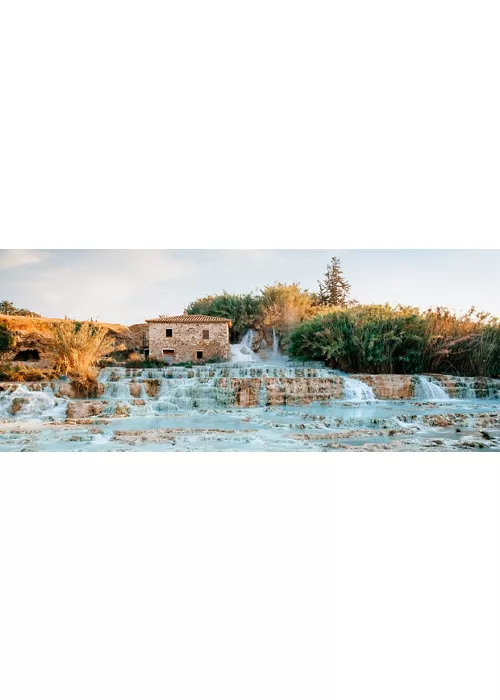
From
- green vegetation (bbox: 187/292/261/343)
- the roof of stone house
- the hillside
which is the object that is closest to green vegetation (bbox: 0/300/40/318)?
the hillside

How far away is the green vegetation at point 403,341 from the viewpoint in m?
5.11

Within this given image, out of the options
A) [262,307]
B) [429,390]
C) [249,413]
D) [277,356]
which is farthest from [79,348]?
[429,390]

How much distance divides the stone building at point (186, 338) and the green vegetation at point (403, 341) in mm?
1150

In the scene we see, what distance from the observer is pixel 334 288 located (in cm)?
478

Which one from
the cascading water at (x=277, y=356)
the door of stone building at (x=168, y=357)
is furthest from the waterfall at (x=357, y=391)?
the door of stone building at (x=168, y=357)

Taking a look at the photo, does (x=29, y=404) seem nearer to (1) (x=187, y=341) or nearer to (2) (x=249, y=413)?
(1) (x=187, y=341)

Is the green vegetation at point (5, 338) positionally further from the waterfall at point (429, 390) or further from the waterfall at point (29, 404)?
the waterfall at point (429, 390)

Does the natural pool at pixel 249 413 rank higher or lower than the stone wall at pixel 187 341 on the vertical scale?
lower

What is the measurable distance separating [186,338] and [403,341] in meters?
2.76

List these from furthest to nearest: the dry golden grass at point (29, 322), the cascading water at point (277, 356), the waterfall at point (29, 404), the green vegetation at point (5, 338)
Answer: the cascading water at point (277, 356), the green vegetation at point (5, 338), the dry golden grass at point (29, 322), the waterfall at point (29, 404)

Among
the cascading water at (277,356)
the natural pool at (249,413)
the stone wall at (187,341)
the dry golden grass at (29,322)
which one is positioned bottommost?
the natural pool at (249,413)
